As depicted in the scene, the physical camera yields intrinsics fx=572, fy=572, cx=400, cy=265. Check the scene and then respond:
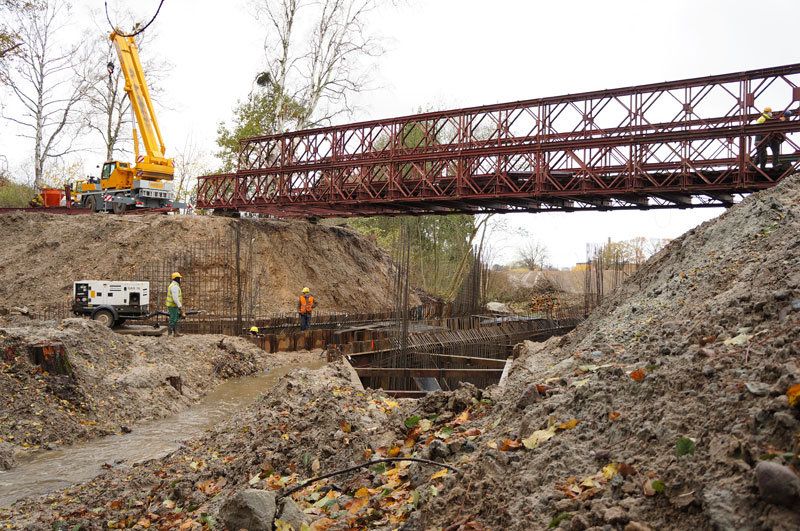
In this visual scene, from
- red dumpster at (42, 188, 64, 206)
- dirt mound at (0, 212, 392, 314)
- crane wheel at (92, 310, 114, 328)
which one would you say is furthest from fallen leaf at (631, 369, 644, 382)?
red dumpster at (42, 188, 64, 206)

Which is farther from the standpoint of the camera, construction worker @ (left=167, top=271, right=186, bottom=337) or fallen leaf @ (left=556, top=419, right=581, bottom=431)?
construction worker @ (left=167, top=271, right=186, bottom=337)

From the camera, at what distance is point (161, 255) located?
23922 millimetres

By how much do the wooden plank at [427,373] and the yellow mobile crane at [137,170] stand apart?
1919 centimetres

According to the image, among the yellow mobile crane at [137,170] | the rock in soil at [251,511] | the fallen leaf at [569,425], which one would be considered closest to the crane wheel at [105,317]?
the yellow mobile crane at [137,170]

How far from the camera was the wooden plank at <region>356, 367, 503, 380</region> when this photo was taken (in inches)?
428

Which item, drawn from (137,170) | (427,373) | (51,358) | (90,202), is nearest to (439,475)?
(427,373)

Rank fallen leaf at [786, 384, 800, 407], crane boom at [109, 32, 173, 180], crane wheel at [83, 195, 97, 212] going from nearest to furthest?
fallen leaf at [786, 384, 800, 407]
crane boom at [109, 32, 173, 180]
crane wheel at [83, 195, 97, 212]

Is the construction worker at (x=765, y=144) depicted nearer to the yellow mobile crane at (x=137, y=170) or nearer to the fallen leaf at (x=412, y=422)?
the fallen leaf at (x=412, y=422)

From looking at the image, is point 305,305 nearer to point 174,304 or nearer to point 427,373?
point 174,304

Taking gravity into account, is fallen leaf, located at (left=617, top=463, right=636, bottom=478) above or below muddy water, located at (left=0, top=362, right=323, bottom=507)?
above

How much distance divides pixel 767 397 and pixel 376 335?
16.1 m

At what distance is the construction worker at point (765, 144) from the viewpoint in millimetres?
16491

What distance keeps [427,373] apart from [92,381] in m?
6.35

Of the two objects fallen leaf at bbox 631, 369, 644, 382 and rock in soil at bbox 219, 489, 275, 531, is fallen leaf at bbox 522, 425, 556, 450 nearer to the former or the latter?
fallen leaf at bbox 631, 369, 644, 382
